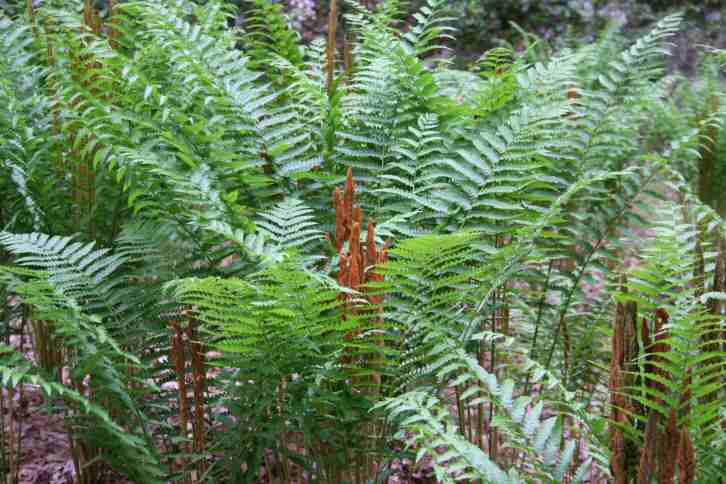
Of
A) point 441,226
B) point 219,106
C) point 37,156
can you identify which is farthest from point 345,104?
point 37,156

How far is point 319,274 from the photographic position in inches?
61.8

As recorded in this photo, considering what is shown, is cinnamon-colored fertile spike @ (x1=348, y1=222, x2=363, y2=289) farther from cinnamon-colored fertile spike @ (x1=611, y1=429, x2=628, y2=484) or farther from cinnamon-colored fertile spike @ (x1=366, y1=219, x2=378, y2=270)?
cinnamon-colored fertile spike @ (x1=611, y1=429, x2=628, y2=484)

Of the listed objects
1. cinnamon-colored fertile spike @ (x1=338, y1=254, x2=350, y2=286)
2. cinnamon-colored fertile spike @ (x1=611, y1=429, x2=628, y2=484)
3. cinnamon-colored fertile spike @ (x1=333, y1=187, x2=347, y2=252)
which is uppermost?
cinnamon-colored fertile spike @ (x1=333, y1=187, x2=347, y2=252)

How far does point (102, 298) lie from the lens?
1.83 metres

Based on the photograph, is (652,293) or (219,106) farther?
(219,106)

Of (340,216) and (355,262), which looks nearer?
(355,262)

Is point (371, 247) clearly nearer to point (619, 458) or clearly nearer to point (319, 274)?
point (319, 274)

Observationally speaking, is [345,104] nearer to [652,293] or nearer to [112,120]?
[112,120]

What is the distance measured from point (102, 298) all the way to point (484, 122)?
3.52 ft

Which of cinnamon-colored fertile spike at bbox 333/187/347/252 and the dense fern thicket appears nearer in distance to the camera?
the dense fern thicket

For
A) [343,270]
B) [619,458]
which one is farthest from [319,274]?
[619,458]

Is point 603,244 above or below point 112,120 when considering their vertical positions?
below

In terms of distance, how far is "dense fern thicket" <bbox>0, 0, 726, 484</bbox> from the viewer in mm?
1504

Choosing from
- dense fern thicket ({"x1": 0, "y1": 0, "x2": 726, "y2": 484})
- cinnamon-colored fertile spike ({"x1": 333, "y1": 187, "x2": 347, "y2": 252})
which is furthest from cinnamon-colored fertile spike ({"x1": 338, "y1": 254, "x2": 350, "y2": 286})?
cinnamon-colored fertile spike ({"x1": 333, "y1": 187, "x2": 347, "y2": 252})
